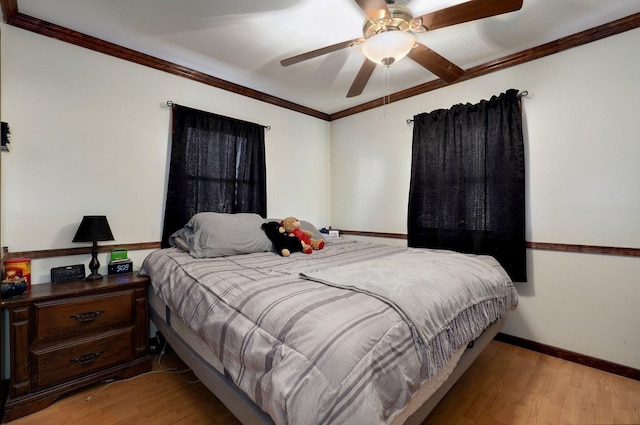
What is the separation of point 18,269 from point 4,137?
2.84 feet

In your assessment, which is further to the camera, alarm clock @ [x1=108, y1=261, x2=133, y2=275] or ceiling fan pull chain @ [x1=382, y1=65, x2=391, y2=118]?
ceiling fan pull chain @ [x1=382, y1=65, x2=391, y2=118]

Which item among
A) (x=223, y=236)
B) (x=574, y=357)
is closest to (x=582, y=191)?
(x=574, y=357)

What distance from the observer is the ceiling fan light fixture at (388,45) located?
1691 millimetres

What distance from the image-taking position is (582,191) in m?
2.21

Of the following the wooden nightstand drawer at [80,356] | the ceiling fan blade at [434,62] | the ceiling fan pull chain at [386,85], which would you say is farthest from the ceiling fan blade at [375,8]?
the wooden nightstand drawer at [80,356]

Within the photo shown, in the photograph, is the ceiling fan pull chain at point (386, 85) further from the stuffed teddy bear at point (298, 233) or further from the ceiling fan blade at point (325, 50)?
the stuffed teddy bear at point (298, 233)

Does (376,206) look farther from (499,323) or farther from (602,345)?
(602,345)

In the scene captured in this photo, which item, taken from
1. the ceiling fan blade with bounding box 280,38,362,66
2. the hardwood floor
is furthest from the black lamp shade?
the ceiling fan blade with bounding box 280,38,362,66

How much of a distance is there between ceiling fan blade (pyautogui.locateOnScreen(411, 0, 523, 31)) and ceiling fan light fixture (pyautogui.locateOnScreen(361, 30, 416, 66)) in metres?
0.08

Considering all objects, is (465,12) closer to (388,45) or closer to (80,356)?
(388,45)

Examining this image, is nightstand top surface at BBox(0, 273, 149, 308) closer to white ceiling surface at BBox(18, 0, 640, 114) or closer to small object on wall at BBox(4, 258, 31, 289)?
small object on wall at BBox(4, 258, 31, 289)

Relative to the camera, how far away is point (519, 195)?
8.00 feet

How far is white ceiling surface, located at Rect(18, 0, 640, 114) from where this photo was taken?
6.23 ft

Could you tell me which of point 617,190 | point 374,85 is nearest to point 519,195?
point 617,190
